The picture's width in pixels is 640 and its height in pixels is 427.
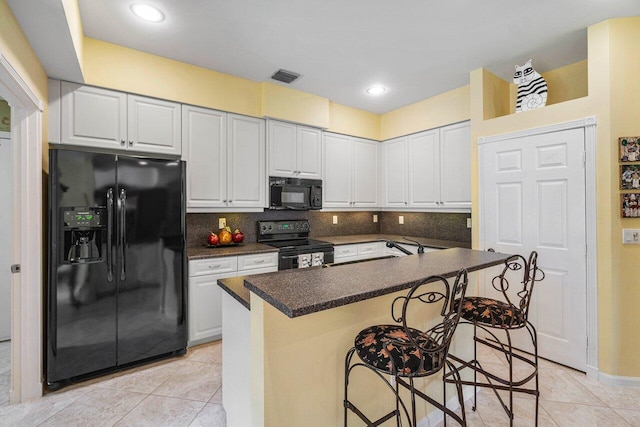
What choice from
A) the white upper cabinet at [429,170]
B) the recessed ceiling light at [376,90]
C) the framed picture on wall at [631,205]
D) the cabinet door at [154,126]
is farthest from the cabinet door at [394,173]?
the cabinet door at [154,126]

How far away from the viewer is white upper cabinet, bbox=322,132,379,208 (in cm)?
390

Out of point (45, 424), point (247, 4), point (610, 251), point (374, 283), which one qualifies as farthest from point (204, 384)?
point (610, 251)

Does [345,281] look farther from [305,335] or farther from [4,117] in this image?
[4,117]

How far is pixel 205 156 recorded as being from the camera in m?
2.99

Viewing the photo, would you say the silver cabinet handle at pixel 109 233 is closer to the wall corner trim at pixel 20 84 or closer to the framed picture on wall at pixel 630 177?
the wall corner trim at pixel 20 84

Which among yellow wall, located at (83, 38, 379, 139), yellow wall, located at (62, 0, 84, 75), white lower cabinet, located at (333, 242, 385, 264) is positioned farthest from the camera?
white lower cabinet, located at (333, 242, 385, 264)

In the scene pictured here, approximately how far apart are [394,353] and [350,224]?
11.1ft

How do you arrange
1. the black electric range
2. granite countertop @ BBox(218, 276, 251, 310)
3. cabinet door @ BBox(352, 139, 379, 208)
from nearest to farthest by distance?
granite countertop @ BBox(218, 276, 251, 310) < the black electric range < cabinet door @ BBox(352, 139, 379, 208)

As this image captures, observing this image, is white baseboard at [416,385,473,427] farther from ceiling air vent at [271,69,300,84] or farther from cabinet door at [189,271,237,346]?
ceiling air vent at [271,69,300,84]

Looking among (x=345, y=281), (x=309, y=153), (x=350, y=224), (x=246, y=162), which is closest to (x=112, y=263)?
(x=246, y=162)

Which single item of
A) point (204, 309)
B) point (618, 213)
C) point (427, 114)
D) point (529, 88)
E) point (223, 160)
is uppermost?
point (427, 114)

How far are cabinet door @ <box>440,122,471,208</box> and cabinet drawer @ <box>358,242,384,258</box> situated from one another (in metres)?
0.98

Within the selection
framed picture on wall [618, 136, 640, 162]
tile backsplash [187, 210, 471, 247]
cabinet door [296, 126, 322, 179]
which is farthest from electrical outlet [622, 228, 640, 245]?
cabinet door [296, 126, 322, 179]

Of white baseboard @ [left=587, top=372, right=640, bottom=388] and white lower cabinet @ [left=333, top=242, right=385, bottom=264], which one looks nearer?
white baseboard @ [left=587, top=372, right=640, bottom=388]
